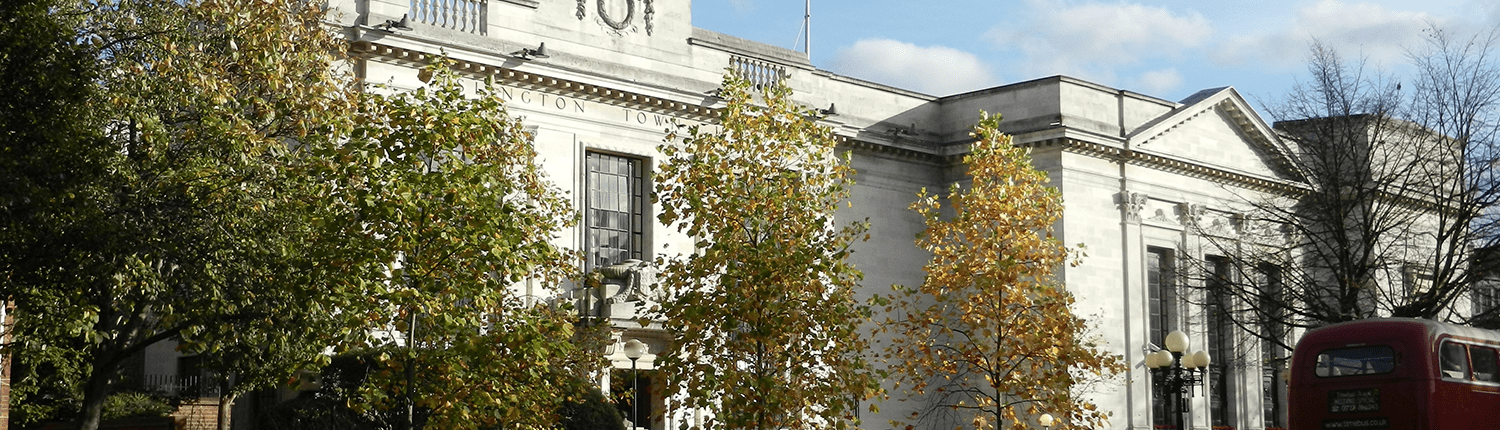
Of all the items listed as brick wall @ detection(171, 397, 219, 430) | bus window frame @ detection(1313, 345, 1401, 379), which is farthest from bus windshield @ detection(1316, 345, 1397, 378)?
brick wall @ detection(171, 397, 219, 430)

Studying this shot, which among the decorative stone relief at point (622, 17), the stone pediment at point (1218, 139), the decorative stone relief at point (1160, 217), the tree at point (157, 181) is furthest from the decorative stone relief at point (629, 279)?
the decorative stone relief at point (1160, 217)

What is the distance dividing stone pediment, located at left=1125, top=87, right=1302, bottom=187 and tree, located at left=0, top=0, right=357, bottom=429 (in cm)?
2664

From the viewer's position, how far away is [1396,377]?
24.1m

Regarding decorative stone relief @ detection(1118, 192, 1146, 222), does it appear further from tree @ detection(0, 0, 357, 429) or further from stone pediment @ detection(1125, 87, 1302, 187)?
tree @ detection(0, 0, 357, 429)

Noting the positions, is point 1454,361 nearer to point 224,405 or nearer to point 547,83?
point 547,83

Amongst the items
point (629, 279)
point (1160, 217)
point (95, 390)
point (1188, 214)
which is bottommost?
point (95, 390)

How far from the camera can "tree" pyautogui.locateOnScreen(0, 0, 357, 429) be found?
1745 cm

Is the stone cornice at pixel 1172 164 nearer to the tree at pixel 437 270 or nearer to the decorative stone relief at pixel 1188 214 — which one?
the decorative stone relief at pixel 1188 214

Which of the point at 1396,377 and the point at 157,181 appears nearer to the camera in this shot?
the point at 157,181

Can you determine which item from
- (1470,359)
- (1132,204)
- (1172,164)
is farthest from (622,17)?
(1470,359)

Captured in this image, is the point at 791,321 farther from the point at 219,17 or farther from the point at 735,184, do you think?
the point at 219,17

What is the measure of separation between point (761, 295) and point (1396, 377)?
1024 centimetres

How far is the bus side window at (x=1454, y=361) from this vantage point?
2423 cm

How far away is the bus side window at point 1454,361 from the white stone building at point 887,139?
45.7 ft
